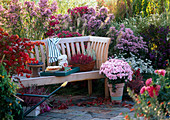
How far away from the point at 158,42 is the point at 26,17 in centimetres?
327

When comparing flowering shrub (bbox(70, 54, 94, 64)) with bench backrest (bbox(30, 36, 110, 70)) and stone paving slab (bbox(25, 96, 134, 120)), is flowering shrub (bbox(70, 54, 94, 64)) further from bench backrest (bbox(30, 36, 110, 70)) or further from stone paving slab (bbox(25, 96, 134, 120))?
stone paving slab (bbox(25, 96, 134, 120))

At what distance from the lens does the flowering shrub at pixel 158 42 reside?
21.7 ft

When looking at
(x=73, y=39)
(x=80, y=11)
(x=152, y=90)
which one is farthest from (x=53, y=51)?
(x=152, y=90)

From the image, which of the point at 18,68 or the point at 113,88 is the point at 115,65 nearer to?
the point at 113,88

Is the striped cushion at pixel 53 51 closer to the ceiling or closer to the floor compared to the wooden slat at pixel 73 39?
closer to the floor

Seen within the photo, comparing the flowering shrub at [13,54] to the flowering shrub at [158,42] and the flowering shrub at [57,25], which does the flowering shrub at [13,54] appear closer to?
the flowering shrub at [57,25]

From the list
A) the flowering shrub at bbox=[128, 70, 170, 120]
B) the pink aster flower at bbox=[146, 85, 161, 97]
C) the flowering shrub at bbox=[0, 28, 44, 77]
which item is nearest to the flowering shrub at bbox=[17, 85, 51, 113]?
the flowering shrub at bbox=[0, 28, 44, 77]

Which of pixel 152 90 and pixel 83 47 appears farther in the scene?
pixel 83 47

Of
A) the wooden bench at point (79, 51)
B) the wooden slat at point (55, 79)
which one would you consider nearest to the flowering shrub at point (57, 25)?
the wooden bench at point (79, 51)

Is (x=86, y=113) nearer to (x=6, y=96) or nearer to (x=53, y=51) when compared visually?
(x=53, y=51)

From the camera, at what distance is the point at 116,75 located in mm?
4582

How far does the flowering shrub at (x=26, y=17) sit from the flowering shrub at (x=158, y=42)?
2418 mm

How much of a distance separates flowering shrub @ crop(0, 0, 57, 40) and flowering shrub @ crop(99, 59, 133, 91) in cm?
230

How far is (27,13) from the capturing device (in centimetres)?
642
